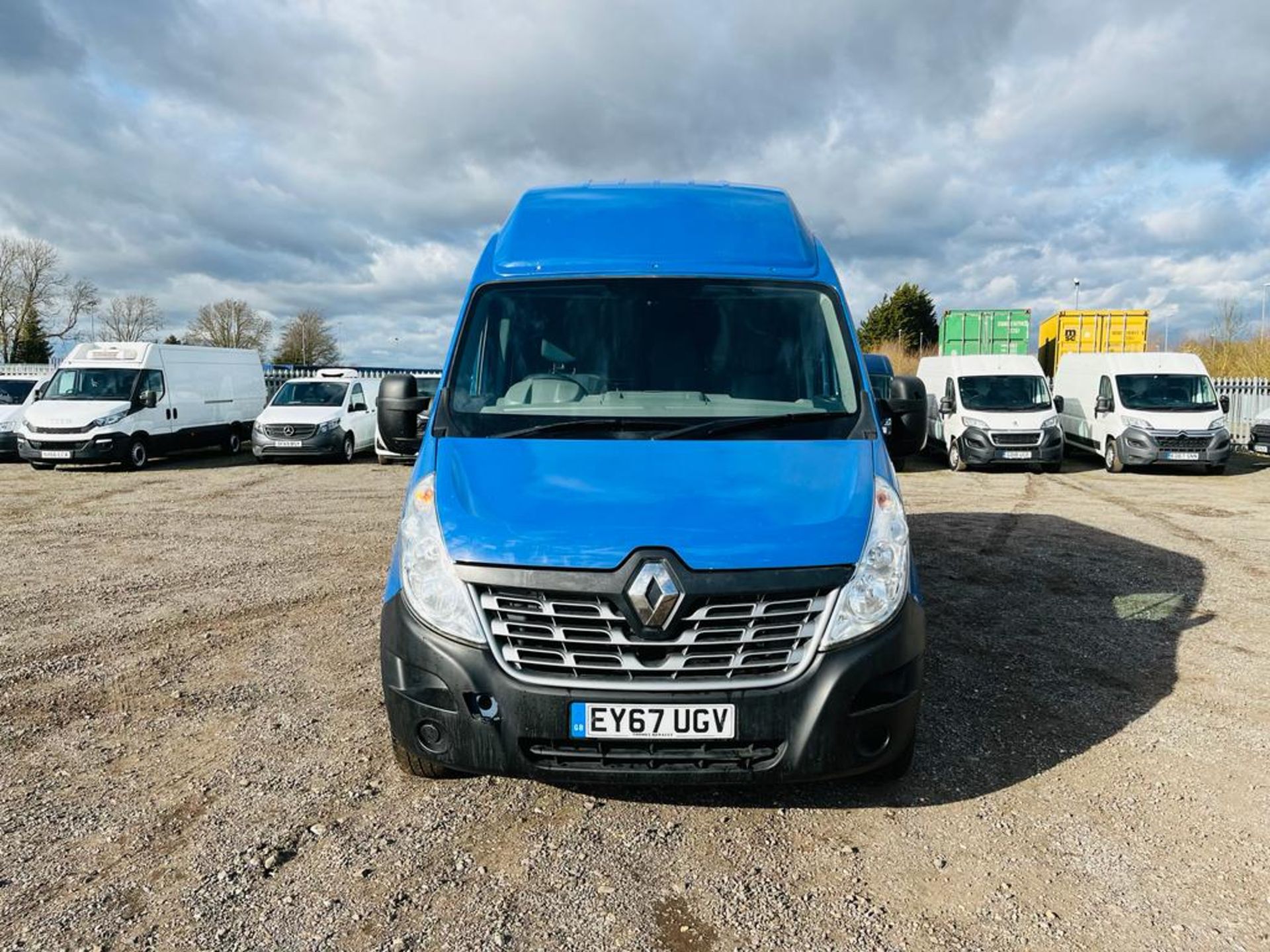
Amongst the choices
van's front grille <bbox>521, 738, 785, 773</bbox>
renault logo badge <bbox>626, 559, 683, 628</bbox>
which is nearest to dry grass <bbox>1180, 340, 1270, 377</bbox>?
van's front grille <bbox>521, 738, 785, 773</bbox>

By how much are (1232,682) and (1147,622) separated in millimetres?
1220

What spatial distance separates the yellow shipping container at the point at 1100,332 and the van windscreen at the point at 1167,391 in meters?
4.72

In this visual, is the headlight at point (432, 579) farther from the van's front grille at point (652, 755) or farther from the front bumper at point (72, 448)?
the front bumper at point (72, 448)

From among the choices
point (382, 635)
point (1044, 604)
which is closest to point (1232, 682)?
point (1044, 604)

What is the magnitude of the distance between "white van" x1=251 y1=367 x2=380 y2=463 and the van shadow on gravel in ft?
40.1

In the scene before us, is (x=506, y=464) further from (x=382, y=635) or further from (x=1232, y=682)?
(x=1232, y=682)

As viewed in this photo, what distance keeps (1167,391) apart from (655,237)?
1524cm

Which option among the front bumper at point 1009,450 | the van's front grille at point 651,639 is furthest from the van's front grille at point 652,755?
the front bumper at point 1009,450

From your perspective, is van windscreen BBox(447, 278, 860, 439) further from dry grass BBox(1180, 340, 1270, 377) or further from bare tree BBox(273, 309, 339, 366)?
bare tree BBox(273, 309, 339, 366)

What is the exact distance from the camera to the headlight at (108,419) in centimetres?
1559

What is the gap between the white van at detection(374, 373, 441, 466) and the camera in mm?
4301

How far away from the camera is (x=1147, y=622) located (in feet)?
19.6

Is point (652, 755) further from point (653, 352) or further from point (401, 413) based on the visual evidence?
point (401, 413)

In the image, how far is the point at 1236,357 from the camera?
1286 inches
